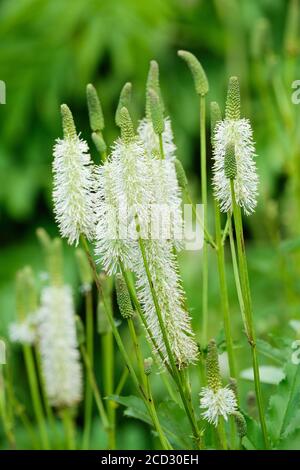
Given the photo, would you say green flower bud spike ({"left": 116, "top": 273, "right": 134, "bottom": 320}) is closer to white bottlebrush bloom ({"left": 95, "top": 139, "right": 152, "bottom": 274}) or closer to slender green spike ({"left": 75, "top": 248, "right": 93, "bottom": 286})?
white bottlebrush bloom ({"left": 95, "top": 139, "right": 152, "bottom": 274})

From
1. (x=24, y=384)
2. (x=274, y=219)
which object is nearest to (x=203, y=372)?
(x=274, y=219)

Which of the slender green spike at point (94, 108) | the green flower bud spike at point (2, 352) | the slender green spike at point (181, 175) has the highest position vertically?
the slender green spike at point (94, 108)

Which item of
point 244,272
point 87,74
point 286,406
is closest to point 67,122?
point 244,272

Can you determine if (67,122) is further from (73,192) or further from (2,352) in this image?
(2,352)

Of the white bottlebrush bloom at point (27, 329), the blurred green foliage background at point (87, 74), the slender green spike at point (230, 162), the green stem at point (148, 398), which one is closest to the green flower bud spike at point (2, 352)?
the white bottlebrush bloom at point (27, 329)

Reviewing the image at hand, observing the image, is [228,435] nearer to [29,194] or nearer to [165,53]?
[29,194]

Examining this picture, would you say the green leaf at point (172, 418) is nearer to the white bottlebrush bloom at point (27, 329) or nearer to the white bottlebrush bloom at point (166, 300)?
the white bottlebrush bloom at point (166, 300)
